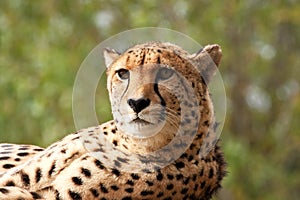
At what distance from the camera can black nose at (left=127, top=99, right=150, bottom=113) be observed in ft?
13.2

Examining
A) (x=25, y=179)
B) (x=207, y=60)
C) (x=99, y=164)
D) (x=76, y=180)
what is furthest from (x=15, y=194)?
(x=207, y=60)

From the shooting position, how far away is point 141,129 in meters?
4.12

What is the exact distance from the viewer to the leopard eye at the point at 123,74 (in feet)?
13.7

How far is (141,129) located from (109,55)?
0.44 m

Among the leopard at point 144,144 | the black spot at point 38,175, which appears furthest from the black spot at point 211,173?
the black spot at point 38,175

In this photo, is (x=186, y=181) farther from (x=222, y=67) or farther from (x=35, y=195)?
(x=222, y=67)

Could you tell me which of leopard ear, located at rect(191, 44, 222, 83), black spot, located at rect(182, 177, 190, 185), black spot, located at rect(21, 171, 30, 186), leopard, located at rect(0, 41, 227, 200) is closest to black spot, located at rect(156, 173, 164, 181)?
leopard, located at rect(0, 41, 227, 200)

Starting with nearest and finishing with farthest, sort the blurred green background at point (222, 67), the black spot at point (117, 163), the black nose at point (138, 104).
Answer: the black nose at point (138, 104) < the black spot at point (117, 163) < the blurred green background at point (222, 67)

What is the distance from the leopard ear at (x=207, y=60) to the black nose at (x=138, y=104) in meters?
0.36

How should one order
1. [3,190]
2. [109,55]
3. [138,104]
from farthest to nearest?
1. [109,55]
2. [3,190]
3. [138,104]

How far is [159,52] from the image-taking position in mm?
4184

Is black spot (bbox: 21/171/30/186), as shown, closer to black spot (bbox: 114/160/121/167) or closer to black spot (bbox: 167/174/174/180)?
black spot (bbox: 114/160/121/167)

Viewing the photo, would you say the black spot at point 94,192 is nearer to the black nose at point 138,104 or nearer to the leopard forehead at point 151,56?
the black nose at point 138,104

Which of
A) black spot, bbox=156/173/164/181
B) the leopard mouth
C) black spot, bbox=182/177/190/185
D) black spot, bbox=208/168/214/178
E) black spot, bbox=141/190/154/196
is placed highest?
the leopard mouth
